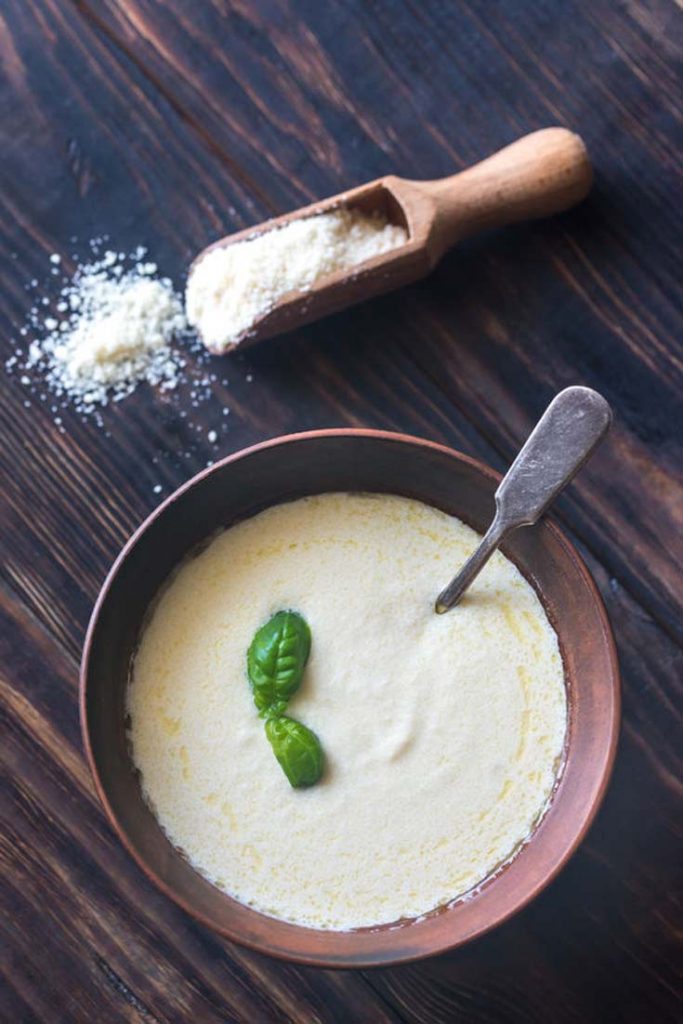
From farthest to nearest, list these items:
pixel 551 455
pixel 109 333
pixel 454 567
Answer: pixel 109 333 < pixel 454 567 < pixel 551 455

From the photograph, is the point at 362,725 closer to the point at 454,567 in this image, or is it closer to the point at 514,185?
the point at 454,567

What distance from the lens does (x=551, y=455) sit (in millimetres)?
1144

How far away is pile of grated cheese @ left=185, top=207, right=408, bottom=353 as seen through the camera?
4.31 ft

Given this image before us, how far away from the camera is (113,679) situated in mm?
1275

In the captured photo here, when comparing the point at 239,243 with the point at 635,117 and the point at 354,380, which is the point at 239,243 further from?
the point at 635,117

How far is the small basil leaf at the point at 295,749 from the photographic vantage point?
1.21m

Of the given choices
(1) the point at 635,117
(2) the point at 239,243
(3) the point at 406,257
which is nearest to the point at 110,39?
(2) the point at 239,243

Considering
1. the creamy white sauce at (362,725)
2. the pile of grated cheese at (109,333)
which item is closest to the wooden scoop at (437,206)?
the pile of grated cheese at (109,333)

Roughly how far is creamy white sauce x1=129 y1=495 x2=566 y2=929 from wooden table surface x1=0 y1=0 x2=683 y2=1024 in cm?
15

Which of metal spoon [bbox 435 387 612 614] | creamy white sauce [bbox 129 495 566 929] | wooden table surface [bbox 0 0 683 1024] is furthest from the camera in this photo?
wooden table surface [bbox 0 0 683 1024]

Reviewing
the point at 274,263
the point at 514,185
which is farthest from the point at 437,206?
the point at 274,263

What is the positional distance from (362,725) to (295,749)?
9 centimetres

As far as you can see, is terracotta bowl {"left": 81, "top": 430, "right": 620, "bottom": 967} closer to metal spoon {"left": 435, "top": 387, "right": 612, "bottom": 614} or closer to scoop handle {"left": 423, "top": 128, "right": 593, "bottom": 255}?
metal spoon {"left": 435, "top": 387, "right": 612, "bottom": 614}

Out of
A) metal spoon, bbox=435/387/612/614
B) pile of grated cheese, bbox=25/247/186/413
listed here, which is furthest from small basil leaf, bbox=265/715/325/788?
pile of grated cheese, bbox=25/247/186/413
